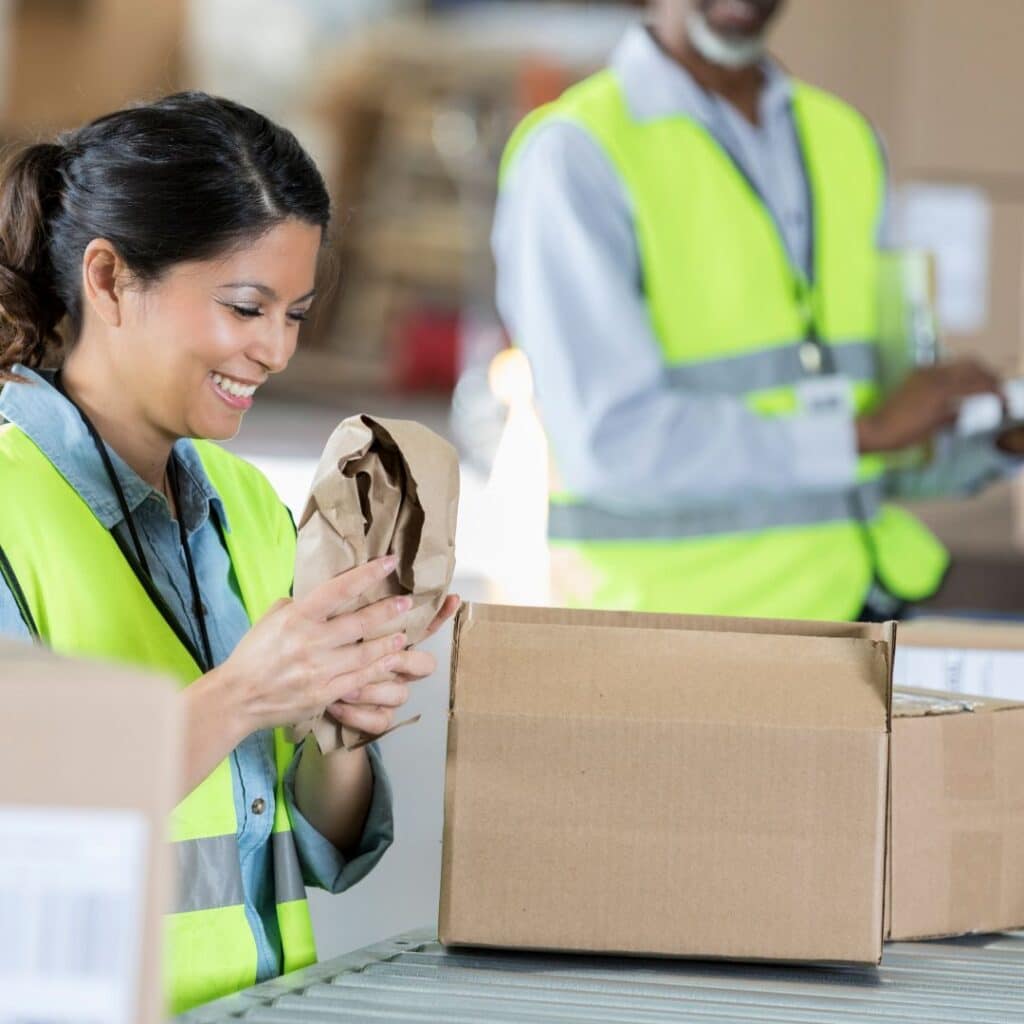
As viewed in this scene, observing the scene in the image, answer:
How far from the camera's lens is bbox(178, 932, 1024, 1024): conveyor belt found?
1.22m

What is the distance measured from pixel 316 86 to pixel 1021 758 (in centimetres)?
751

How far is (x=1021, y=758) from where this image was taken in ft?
4.98

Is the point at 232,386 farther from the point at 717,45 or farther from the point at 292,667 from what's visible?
the point at 717,45

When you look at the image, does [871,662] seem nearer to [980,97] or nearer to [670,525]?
[670,525]

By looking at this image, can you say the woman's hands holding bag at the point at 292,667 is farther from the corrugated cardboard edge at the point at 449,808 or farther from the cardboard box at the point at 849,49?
the cardboard box at the point at 849,49

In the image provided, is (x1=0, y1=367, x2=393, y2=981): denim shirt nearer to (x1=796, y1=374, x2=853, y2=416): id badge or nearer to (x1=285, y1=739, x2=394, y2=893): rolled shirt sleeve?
(x1=285, y1=739, x2=394, y2=893): rolled shirt sleeve

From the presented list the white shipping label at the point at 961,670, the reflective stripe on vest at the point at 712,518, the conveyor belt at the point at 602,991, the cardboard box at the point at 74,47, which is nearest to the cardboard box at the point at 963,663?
the white shipping label at the point at 961,670

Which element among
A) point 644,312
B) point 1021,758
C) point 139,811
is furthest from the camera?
point 644,312

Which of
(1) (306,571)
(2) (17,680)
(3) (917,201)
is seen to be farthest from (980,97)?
(2) (17,680)

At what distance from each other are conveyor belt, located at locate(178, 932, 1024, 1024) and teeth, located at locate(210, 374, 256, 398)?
491 millimetres

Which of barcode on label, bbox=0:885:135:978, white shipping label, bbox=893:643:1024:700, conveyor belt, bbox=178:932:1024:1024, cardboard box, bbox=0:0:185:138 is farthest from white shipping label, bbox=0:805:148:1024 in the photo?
cardboard box, bbox=0:0:185:138

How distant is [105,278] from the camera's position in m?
1.55

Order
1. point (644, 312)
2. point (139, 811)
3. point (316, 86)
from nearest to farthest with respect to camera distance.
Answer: point (139, 811) → point (644, 312) → point (316, 86)

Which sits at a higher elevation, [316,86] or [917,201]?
[316,86]
